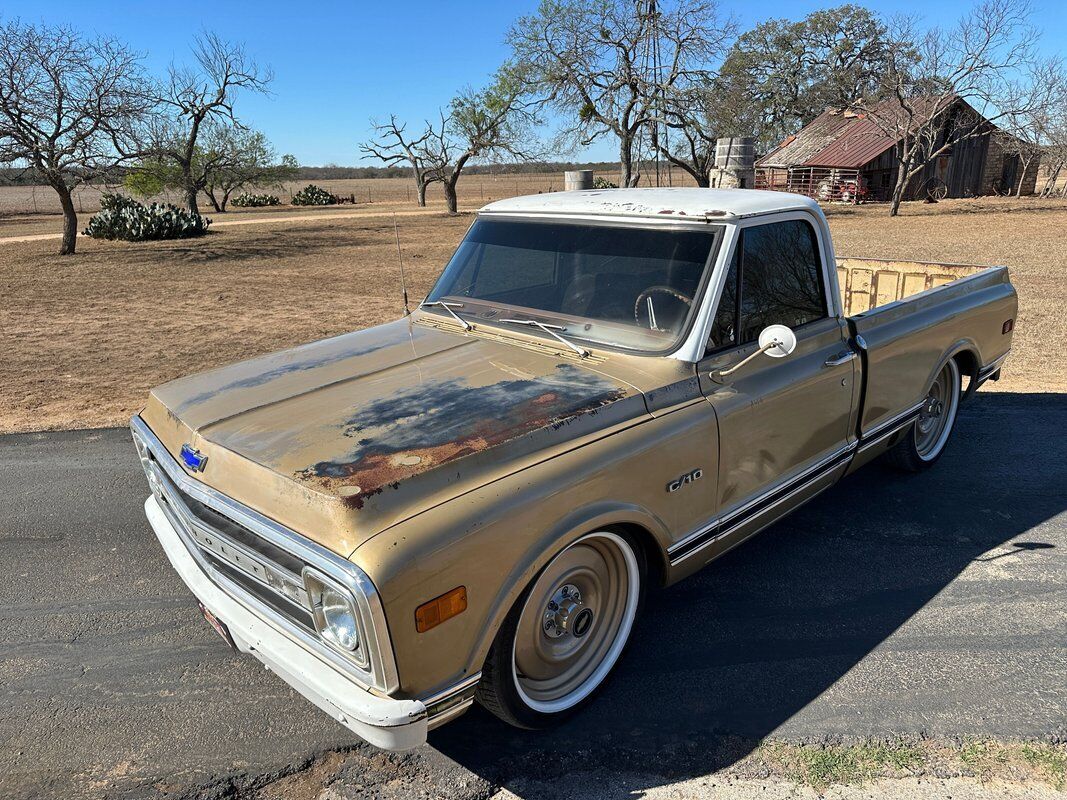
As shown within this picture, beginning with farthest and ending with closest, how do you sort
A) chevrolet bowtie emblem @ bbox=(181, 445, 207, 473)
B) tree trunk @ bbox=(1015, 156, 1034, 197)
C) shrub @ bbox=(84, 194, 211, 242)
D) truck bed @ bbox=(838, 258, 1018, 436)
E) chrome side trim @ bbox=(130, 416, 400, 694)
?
1. tree trunk @ bbox=(1015, 156, 1034, 197)
2. shrub @ bbox=(84, 194, 211, 242)
3. truck bed @ bbox=(838, 258, 1018, 436)
4. chevrolet bowtie emblem @ bbox=(181, 445, 207, 473)
5. chrome side trim @ bbox=(130, 416, 400, 694)

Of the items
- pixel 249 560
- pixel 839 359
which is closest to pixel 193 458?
pixel 249 560

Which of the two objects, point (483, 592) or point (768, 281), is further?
point (768, 281)

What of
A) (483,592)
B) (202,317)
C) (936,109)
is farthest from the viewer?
(936,109)

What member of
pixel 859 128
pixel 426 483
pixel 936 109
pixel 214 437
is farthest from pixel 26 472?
pixel 859 128

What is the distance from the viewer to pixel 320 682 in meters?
2.23

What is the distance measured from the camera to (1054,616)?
353 cm

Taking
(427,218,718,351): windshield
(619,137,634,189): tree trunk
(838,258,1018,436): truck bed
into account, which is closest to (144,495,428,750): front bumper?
(427,218,718,351): windshield

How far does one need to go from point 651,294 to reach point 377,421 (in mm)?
1376

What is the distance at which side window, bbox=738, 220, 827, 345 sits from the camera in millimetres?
3418

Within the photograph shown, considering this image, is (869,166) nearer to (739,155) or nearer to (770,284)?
(739,155)

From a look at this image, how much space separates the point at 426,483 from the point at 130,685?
1886 mm

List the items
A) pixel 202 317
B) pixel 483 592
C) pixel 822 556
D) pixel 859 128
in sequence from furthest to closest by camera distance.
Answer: pixel 859 128
pixel 202 317
pixel 822 556
pixel 483 592

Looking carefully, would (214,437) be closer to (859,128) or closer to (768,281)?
(768,281)

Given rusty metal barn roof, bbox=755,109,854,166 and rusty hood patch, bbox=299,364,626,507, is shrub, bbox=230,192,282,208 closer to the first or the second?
rusty metal barn roof, bbox=755,109,854,166
